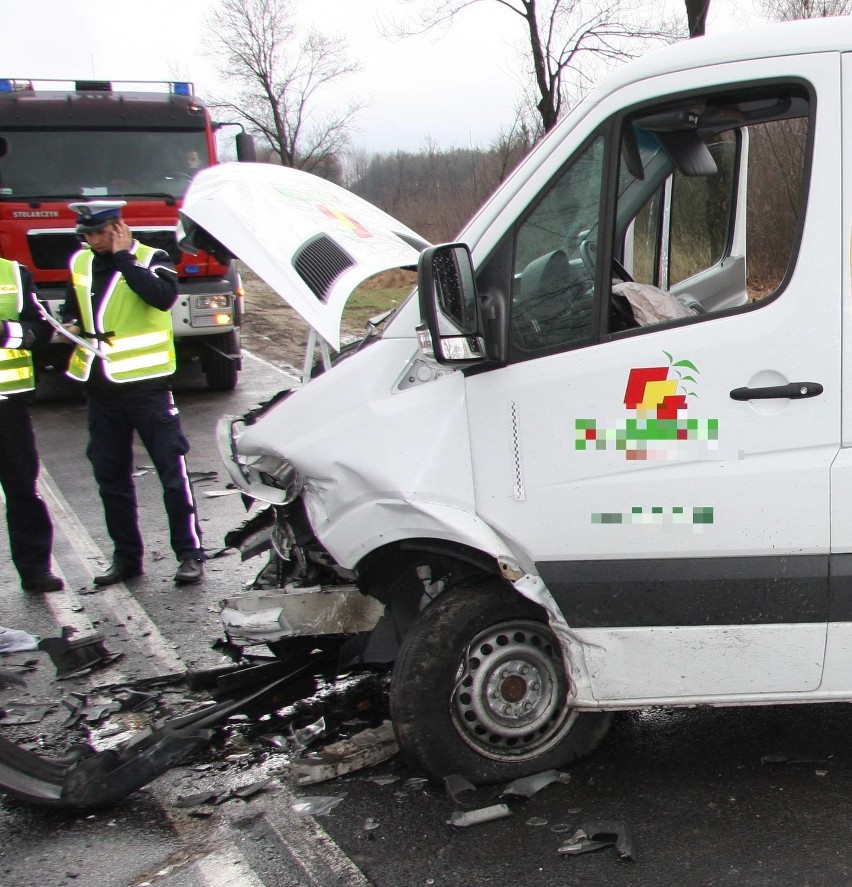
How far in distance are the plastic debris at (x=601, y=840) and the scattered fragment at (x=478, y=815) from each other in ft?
0.78

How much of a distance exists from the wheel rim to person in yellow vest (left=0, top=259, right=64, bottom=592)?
129 inches

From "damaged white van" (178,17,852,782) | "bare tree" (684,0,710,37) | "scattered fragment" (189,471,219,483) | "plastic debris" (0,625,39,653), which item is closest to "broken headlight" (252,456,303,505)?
"damaged white van" (178,17,852,782)

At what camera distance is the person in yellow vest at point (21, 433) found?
18.4 feet

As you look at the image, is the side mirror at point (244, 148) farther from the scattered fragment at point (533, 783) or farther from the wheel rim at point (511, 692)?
the scattered fragment at point (533, 783)

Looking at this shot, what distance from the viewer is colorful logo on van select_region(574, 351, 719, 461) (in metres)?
3.07

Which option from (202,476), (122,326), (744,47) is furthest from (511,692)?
(202,476)

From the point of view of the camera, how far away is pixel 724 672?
10.5 ft

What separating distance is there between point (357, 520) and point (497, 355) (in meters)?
0.70

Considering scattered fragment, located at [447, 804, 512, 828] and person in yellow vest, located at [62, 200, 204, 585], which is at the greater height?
person in yellow vest, located at [62, 200, 204, 585]

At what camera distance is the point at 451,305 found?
10.1ft

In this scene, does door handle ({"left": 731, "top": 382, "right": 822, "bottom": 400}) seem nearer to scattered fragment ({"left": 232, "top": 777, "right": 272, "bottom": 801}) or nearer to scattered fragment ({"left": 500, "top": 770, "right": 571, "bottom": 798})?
scattered fragment ({"left": 500, "top": 770, "right": 571, "bottom": 798})

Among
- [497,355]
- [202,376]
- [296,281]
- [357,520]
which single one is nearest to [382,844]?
[357,520]

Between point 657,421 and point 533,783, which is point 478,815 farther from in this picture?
point 657,421

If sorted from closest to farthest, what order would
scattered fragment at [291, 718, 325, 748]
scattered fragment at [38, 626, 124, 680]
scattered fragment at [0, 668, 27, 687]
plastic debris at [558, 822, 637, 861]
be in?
plastic debris at [558, 822, 637, 861] → scattered fragment at [291, 718, 325, 748] → scattered fragment at [0, 668, 27, 687] → scattered fragment at [38, 626, 124, 680]
